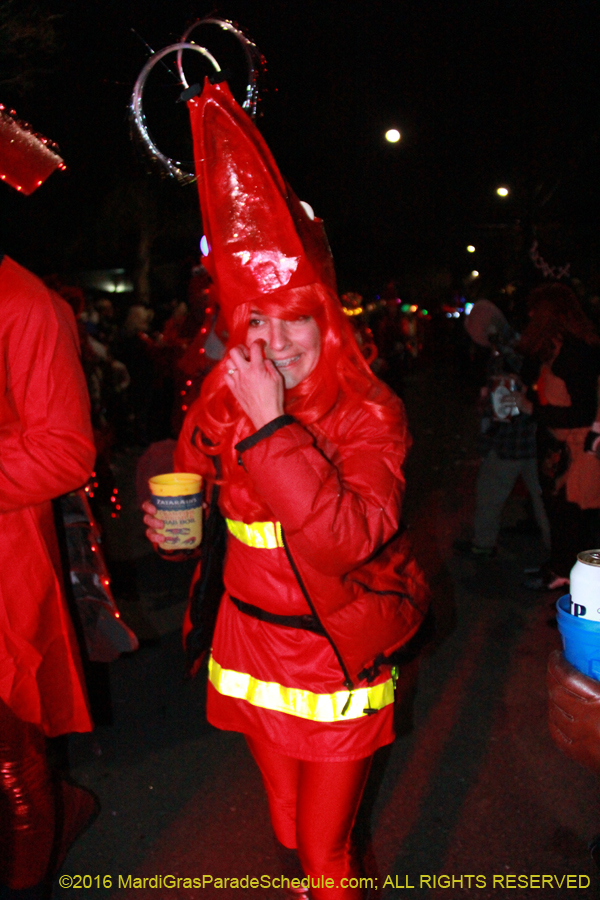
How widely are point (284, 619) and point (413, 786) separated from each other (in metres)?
A: 1.73

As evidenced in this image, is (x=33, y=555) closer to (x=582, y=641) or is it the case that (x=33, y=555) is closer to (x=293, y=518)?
(x=293, y=518)

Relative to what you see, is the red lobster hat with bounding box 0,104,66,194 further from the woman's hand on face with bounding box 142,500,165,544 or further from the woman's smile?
the woman's hand on face with bounding box 142,500,165,544

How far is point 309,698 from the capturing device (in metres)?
1.84

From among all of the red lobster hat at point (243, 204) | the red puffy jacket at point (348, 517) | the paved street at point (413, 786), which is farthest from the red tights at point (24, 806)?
the red lobster hat at point (243, 204)

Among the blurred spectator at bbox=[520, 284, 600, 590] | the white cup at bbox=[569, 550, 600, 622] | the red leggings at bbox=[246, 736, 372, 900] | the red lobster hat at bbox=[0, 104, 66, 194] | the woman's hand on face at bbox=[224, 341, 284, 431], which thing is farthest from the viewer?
the blurred spectator at bbox=[520, 284, 600, 590]

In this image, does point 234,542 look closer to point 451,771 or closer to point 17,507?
point 17,507

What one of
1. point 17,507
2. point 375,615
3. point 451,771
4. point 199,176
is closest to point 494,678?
point 451,771

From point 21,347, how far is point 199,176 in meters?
0.68

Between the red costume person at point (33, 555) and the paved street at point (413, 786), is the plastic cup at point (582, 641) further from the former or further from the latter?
the paved street at point (413, 786)

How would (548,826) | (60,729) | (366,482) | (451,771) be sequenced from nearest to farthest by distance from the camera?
(366,482), (60,729), (548,826), (451,771)

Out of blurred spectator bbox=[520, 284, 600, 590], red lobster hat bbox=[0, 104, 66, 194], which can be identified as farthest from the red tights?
blurred spectator bbox=[520, 284, 600, 590]

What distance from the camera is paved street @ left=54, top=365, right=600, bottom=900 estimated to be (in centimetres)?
261

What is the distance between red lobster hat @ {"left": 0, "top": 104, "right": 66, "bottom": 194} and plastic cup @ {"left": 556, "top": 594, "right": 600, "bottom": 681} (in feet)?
6.30

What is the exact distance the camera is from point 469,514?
7.04 meters
